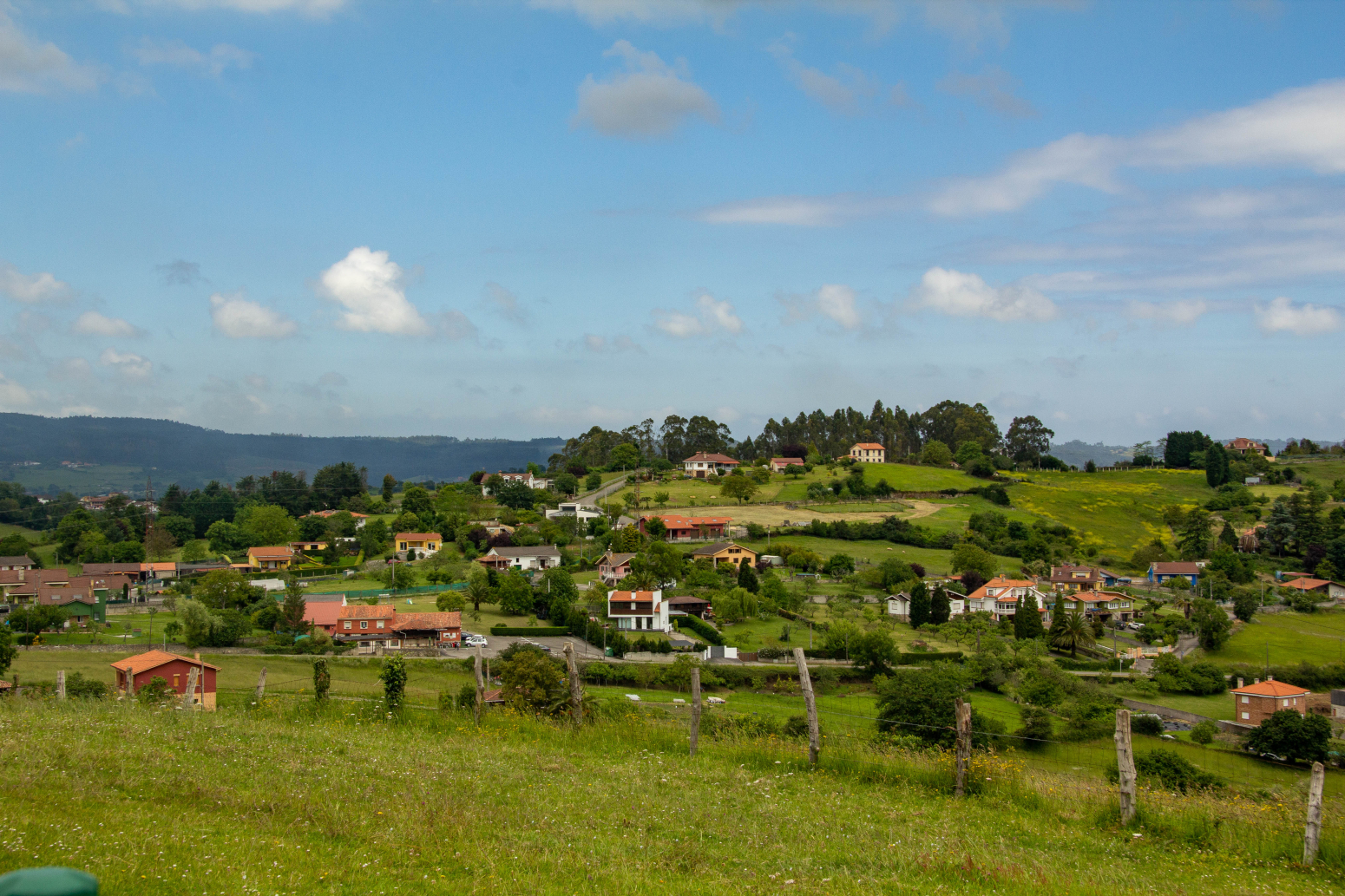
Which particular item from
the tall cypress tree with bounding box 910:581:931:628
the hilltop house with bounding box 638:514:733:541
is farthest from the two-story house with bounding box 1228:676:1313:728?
the hilltop house with bounding box 638:514:733:541

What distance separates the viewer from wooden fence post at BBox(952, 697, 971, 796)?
8602 mm

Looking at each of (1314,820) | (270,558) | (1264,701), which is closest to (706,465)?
(270,558)

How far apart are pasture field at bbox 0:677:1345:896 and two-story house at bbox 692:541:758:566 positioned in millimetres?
49132

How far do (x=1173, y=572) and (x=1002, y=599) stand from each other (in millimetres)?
19147

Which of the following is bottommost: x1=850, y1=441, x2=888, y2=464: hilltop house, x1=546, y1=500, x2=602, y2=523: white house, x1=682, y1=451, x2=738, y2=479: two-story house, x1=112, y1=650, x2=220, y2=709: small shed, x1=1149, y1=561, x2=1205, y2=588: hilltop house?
x1=1149, y1=561, x2=1205, y2=588: hilltop house

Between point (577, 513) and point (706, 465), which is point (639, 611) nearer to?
point (577, 513)

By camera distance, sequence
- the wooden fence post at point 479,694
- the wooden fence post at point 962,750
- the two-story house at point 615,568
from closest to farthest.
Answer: the wooden fence post at point 962,750 → the wooden fence post at point 479,694 → the two-story house at point 615,568

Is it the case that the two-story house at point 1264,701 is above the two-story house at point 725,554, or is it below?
below

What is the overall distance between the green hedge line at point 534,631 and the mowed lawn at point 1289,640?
110 ft

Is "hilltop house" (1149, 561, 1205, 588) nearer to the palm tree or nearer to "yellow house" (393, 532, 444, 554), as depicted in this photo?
the palm tree

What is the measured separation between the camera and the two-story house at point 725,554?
5944cm

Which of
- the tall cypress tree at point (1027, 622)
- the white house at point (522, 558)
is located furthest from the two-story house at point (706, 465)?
the tall cypress tree at point (1027, 622)

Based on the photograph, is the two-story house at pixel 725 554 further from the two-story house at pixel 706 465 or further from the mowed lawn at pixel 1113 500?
the two-story house at pixel 706 465

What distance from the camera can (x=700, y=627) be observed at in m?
46.1
